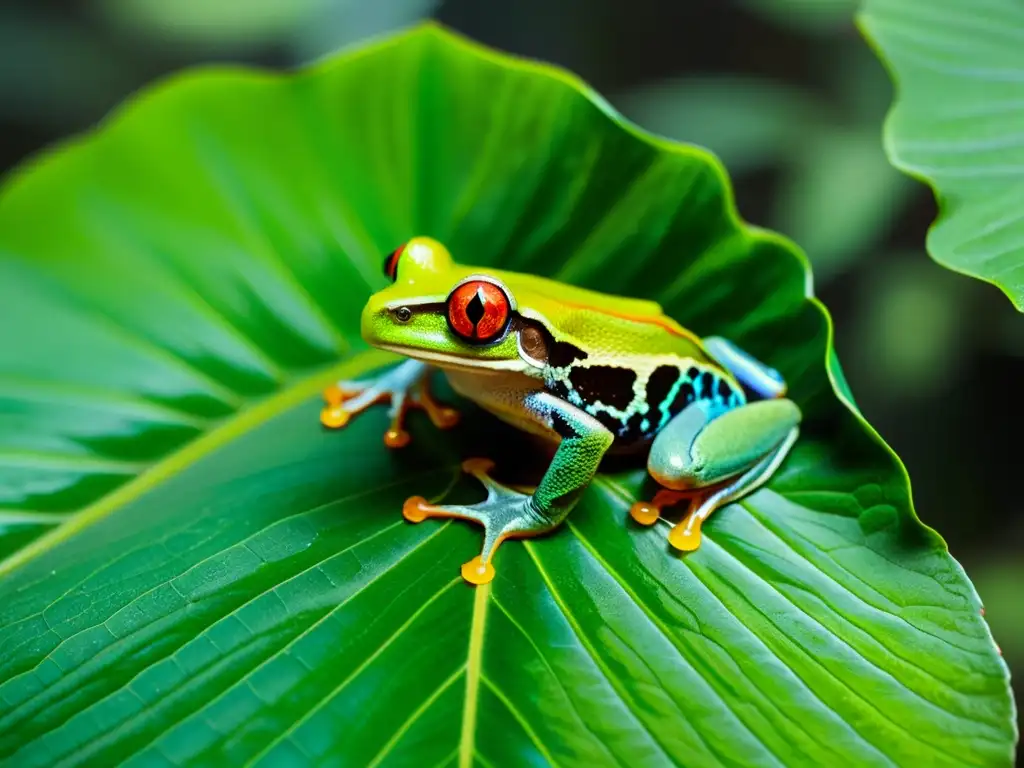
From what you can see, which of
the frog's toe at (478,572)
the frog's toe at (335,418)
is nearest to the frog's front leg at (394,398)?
the frog's toe at (335,418)

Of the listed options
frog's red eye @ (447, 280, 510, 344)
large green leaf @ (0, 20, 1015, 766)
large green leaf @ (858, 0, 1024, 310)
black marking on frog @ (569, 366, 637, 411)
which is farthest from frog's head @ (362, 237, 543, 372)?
large green leaf @ (858, 0, 1024, 310)

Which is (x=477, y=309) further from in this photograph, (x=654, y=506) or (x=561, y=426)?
(x=654, y=506)

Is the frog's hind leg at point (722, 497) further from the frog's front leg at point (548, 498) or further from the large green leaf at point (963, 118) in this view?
the large green leaf at point (963, 118)

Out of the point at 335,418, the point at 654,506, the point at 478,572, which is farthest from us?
the point at 335,418

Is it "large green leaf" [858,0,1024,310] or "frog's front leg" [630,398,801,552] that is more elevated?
"large green leaf" [858,0,1024,310]

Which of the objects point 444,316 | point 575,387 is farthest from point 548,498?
point 444,316

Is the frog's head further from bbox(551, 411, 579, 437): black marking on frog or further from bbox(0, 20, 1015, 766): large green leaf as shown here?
bbox(0, 20, 1015, 766): large green leaf

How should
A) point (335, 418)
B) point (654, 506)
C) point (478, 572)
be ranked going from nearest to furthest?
point (478, 572) → point (654, 506) → point (335, 418)
